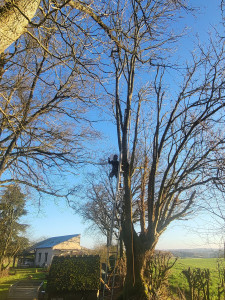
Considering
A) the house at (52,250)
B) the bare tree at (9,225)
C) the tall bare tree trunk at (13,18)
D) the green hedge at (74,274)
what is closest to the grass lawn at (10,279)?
the bare tree at (9,225)

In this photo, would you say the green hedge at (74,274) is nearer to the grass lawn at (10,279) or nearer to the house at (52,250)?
the grass lawn at (10,279)

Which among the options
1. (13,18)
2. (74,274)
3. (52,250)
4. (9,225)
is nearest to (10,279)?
(9,225)

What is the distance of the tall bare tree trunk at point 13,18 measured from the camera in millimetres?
2859

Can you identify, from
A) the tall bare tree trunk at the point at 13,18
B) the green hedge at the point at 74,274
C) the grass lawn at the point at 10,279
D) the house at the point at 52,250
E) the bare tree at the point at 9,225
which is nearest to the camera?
the tall bare tree trunk at the point at 13,18

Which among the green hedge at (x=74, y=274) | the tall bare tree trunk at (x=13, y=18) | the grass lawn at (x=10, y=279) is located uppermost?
the tall bare tree trunk at (x=13, y=18)

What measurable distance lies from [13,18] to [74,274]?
11.5 meters

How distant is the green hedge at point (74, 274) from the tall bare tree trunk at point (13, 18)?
11.1 m

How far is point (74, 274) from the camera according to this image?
1154 cm

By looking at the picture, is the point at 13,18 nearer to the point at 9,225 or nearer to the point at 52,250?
the point at 9,225

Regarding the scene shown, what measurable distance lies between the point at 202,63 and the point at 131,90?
297 centimetres

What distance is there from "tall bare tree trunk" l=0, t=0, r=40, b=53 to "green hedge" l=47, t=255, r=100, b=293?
1107cm

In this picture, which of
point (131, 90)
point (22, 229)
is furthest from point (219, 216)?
point (22, 229)

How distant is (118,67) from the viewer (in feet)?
32.0

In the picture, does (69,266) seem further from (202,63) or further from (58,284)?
(202,63)
